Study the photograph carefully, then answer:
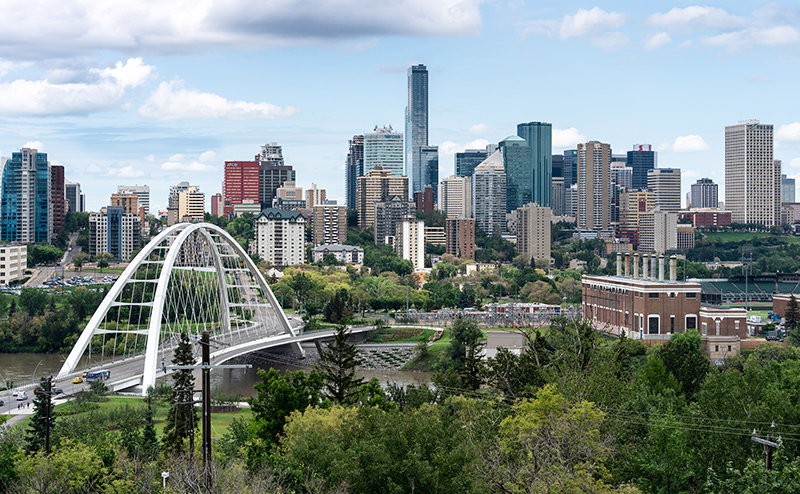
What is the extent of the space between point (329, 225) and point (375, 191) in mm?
14665

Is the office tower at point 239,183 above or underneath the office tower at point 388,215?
above

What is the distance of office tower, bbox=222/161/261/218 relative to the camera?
177 m

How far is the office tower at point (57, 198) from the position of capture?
118938 mm

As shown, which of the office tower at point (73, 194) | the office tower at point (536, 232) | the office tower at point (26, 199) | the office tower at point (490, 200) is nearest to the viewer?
the office tower at point (26, 199)

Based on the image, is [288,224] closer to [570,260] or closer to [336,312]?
[336,312]

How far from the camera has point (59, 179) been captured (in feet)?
399

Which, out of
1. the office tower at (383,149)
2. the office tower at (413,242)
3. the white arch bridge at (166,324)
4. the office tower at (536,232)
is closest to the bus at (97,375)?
the white arch bridge at (166,324)

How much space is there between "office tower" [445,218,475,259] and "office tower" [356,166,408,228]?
44.5 feet

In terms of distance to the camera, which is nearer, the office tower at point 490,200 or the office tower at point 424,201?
the office tower at point 424,201

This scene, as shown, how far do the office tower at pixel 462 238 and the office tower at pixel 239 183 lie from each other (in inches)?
2106

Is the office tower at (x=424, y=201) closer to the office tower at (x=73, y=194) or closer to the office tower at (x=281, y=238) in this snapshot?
the office tower at (x=281, y=238)

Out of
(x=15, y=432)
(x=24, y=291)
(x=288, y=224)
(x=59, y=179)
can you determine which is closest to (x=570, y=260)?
(x=288, y=224)

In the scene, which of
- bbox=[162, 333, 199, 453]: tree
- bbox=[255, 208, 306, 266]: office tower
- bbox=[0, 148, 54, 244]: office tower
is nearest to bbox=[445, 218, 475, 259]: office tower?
bbox=[255, 208, 306, 266]: office tower

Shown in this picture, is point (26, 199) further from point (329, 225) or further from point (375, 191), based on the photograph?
point (375, 191)
